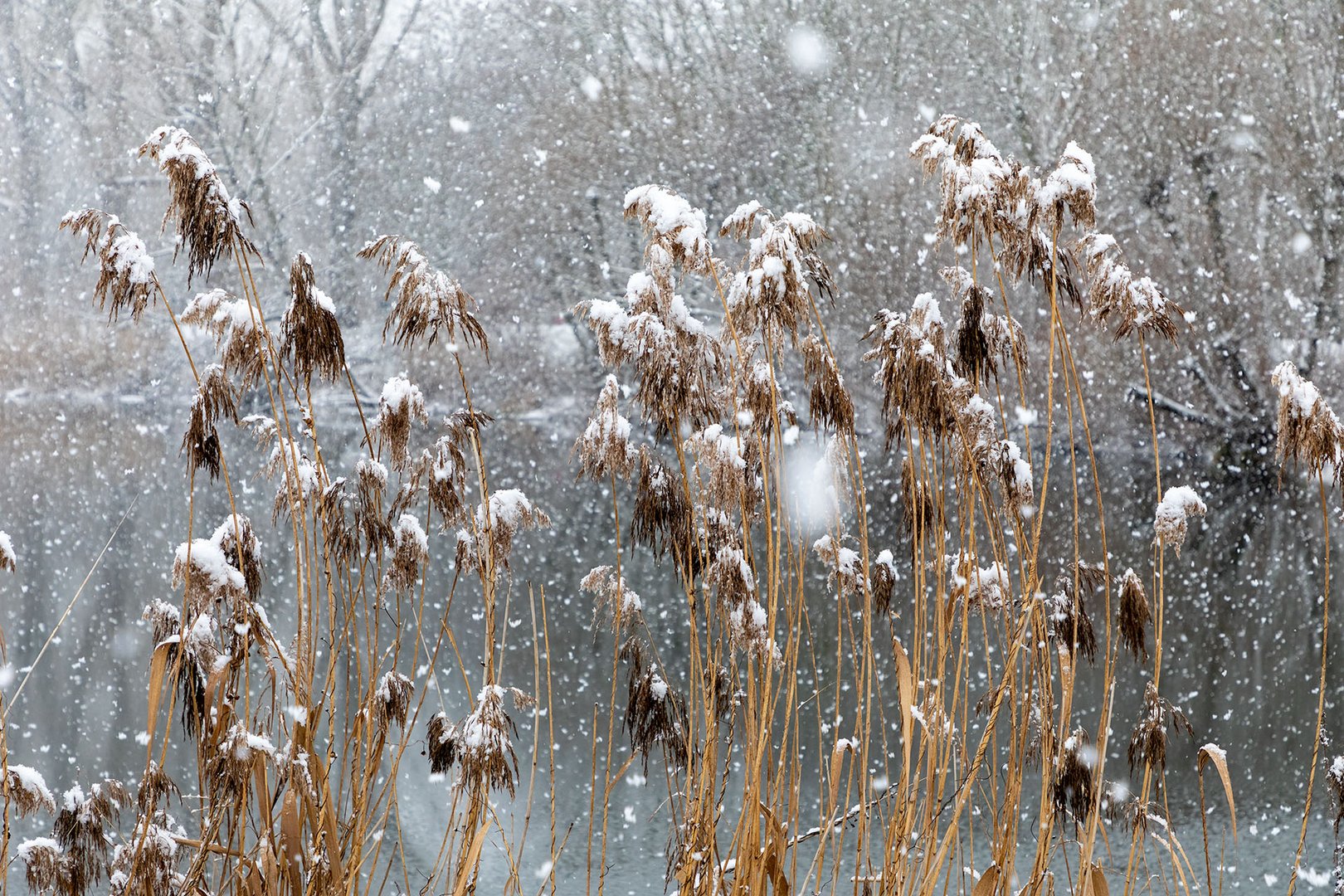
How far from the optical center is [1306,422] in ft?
2.68

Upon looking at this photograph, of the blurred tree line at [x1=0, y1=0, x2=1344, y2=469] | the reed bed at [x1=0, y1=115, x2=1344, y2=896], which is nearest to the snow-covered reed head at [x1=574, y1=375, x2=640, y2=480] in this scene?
the reed bed at [x1=0, y1=115, x2=1344, y2=896]

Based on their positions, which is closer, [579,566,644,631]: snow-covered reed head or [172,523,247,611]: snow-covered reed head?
[172,523,247,611]: snow-covered reed head

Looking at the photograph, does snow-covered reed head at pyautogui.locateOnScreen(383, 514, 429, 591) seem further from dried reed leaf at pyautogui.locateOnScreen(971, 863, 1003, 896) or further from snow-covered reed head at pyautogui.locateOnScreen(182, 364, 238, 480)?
dried reed leaf at pyautogui.locateOnScreen(971, 863, 1003, 896)

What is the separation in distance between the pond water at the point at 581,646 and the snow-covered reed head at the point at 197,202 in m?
0.30

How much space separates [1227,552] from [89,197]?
9.79 m

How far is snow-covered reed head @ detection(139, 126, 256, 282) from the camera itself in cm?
75

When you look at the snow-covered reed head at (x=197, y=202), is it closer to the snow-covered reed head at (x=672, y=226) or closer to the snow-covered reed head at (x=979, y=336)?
the snow-covered reed head at (x=672, y=226)

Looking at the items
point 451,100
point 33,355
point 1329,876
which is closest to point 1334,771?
point 1329,876

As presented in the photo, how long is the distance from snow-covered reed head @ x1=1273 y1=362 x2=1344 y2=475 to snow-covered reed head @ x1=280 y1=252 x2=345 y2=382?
2.33 feet

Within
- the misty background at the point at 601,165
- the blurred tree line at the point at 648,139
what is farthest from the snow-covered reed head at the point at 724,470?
the blurred tree line at the point at 648,139

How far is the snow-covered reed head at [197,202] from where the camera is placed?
2.47 ft

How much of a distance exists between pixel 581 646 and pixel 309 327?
3334 millimetres

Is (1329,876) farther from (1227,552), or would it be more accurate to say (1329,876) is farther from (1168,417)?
(1168,417)

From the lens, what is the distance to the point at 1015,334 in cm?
97
